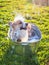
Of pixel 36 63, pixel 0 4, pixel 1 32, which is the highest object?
pixel 0 4

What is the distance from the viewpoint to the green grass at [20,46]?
2.96 meters

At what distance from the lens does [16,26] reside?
3.10 m

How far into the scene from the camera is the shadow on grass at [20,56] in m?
2.92

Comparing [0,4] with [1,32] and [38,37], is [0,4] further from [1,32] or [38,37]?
[38,37]

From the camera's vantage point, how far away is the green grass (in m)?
2.96

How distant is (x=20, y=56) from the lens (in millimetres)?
2994

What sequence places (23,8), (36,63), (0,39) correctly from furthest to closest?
(23,8), (0,39), (36,63)

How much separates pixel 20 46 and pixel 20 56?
5.1 inches

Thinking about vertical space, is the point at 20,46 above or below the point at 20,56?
above

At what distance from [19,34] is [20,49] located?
0.20m

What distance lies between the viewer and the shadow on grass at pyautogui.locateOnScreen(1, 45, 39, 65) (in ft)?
9.57

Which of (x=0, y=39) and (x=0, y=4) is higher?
(x=0, y=4)

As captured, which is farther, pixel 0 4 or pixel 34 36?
pixel 0 4

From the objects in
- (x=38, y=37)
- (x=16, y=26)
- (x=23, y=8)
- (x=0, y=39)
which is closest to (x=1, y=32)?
(x=0, y=39)
